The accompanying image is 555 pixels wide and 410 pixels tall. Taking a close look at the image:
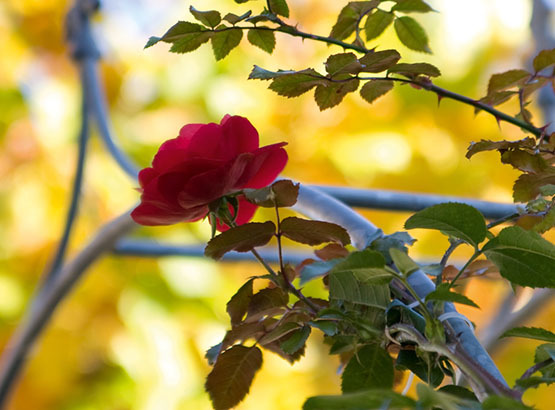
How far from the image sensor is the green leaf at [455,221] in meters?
0.22

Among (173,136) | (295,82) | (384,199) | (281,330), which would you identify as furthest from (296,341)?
(173,136)

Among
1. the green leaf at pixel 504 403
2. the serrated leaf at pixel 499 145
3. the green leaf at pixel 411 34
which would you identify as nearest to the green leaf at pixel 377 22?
the green leaf at pixel 411 34

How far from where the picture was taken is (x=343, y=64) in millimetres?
289

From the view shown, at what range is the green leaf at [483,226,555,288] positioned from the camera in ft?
0.72

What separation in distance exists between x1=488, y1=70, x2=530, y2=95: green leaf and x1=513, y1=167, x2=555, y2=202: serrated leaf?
8 centimetres

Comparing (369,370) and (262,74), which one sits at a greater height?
(262,74)

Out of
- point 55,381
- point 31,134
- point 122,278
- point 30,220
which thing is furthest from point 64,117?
point 55,381

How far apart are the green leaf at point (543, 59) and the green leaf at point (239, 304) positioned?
0.64 ft

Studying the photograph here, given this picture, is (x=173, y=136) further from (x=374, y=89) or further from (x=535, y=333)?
(x=535, y=333)

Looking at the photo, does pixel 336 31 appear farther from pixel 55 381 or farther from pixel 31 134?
pixel 31 134

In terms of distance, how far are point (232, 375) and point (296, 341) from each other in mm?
34

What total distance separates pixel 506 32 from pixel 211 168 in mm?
2738

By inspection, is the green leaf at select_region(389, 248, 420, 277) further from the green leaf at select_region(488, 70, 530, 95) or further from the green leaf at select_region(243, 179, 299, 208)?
the green leaf at select_region(488, 70, 530, 95)

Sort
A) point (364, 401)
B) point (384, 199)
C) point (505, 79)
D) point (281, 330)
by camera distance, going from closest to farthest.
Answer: point (364, 401)
point (281, 330)
point (505, 79)
point (384, 199)
